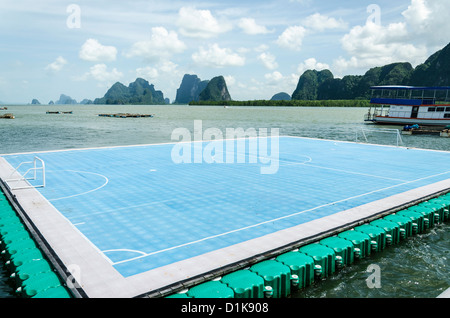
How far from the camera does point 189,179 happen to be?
60.6 feet

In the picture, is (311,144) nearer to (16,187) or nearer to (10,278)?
(16,187)

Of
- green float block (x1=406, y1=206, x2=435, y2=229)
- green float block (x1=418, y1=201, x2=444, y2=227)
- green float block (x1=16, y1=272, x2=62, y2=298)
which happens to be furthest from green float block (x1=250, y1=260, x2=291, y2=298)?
green float block (x1=418, y1=201, x2=444, y2=227)

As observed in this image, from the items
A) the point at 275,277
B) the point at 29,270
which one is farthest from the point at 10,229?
the point at 275,277

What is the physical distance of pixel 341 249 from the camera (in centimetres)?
1077

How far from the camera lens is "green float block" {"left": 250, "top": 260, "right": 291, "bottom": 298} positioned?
881cm

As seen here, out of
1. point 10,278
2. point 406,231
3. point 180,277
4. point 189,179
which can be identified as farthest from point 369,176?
point 10,278

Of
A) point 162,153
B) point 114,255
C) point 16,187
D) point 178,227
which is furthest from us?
point 162,153

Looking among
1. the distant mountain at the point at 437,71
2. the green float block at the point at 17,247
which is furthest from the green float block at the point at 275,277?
the distant mountain at the point at 437,71

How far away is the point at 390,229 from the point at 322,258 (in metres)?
4.01

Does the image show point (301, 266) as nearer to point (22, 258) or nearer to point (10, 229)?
point (22, 258)

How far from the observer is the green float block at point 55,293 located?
7.72 meters

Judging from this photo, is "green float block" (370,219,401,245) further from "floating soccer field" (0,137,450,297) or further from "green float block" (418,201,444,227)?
"green float block" (418,201,444,227)
